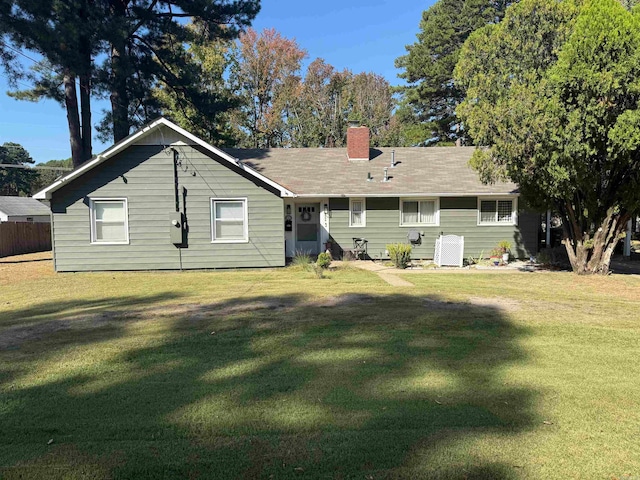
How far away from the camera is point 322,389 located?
3.80m

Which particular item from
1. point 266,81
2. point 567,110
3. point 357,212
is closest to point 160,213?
Answer: point 357,212

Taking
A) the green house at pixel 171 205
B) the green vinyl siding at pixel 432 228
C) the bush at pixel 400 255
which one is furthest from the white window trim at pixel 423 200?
the bush at pixel 400 255

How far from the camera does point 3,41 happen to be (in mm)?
14617

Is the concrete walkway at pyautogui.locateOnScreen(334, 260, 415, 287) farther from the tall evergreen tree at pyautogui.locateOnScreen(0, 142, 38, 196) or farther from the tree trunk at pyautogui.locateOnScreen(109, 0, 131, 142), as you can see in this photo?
the tall evergreen tree at pyautogui.locateOnScreen(0, 142, 38, 196)

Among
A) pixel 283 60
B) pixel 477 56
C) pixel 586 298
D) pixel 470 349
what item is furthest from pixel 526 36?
pixel 283 60

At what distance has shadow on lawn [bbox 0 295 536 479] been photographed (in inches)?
106

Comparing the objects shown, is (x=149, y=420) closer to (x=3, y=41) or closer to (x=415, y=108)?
(x=3, y=41)

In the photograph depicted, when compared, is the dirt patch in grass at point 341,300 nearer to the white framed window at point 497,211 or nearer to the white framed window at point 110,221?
the white framed window at point 110,221

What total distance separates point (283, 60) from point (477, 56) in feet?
84.7

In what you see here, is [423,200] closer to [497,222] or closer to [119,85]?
[497,222]

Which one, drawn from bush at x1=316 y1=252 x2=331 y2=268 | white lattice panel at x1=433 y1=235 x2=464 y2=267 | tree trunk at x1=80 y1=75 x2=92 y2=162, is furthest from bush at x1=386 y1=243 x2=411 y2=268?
tree trunk at x1=80 y1=75 x2=92 y2=162

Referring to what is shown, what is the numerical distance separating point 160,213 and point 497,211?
463 inches

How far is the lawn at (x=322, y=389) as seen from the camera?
8.95ft

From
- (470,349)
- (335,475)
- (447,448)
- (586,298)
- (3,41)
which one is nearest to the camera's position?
(335,475)
